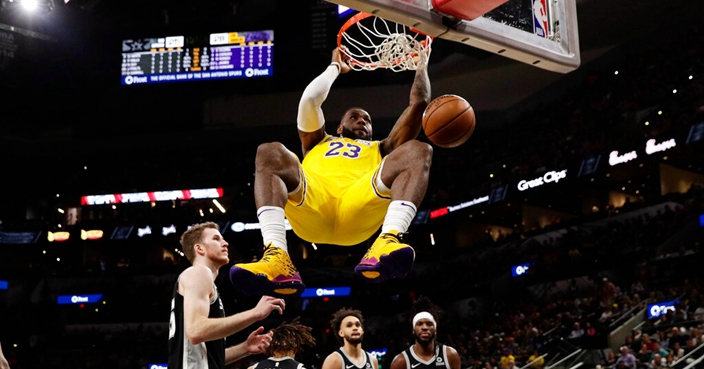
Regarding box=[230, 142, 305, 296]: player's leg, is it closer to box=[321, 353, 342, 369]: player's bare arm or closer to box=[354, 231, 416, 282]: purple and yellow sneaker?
box=[354, 231, 416, 282]: purple and yellow sneaker

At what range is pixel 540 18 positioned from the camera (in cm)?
482

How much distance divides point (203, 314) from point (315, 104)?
176 cm


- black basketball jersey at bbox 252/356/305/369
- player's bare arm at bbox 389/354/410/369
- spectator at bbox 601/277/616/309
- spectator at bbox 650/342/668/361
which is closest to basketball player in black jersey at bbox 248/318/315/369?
black basketball jersey at bbox 252/356/305/369

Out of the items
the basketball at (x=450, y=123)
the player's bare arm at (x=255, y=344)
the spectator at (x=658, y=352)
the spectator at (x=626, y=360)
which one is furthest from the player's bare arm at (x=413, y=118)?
the spectator at (x=626, y=360)

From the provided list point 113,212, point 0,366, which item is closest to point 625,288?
point 0,366

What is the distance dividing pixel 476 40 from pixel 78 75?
24797 mm

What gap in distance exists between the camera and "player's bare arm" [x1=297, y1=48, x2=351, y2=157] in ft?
17.6

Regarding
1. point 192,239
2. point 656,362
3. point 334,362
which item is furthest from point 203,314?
point 656,362

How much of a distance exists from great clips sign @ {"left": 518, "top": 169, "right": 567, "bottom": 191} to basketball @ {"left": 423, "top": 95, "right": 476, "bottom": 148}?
18.7 meters

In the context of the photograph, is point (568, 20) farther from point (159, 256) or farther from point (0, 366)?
point (159, 256)

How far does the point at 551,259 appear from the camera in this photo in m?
22.9

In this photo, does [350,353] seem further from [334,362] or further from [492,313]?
[492,313]

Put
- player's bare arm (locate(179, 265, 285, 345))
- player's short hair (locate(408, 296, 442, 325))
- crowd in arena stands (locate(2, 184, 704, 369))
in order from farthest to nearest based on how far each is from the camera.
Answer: crowd in arena stands (locate(2, 184, 704, 369)), player's short hair (locate(408, 296, 442, 325)), player's bare arm (locate(179, 265, 285, 345))

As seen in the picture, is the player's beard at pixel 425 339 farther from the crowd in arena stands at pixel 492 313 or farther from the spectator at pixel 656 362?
the crowd in arena stands at pixel 492 313
